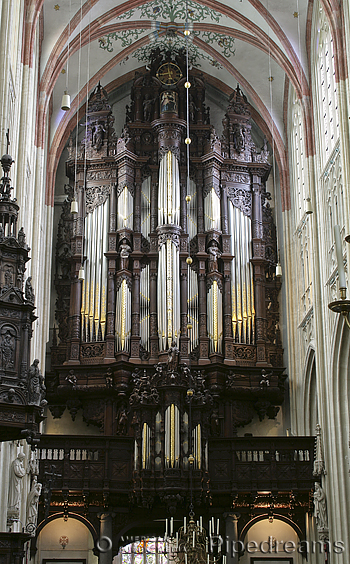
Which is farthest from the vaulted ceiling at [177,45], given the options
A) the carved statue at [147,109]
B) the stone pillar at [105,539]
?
the stone pillar at [105,539]

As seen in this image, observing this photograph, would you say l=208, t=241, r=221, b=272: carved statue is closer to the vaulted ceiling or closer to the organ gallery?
the organ gallery

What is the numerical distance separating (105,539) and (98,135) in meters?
13.5

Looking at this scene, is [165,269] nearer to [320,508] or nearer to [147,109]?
[147,109]

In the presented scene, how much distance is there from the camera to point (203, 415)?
24.2 m

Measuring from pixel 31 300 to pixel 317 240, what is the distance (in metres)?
12.4

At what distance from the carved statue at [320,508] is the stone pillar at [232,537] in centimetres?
239

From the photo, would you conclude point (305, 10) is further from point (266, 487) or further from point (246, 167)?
point (266, 487)

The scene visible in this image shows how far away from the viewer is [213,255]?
28406 millimetres

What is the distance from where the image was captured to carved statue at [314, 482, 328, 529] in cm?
2289

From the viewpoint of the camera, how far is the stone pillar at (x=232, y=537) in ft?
78.6

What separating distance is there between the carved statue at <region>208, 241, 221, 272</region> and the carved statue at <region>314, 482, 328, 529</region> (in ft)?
26.3

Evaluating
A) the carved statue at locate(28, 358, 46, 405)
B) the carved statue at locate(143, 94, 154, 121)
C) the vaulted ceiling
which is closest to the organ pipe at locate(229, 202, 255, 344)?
the vaulted ceiling

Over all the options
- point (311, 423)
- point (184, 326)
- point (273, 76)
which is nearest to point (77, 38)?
point (273, 76)

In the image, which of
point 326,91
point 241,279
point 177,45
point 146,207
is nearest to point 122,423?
point 241,279
